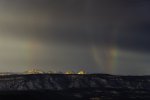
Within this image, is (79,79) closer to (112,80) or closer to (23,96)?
(112,80)

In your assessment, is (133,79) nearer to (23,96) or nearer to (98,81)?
(98,81)

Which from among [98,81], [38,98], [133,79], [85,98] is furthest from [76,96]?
[133,79]

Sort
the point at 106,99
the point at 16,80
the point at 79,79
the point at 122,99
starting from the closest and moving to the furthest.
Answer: the point at 106,99 < the point at 122,99 < the point at 16,80 < the point at 79,79

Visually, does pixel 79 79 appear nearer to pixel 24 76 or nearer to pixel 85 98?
pixel 24 76

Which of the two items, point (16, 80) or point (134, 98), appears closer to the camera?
point (134, 98)

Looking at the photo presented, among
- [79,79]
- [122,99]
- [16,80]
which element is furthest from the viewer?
[79,79]

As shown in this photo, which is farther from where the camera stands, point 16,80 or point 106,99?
point 16,80

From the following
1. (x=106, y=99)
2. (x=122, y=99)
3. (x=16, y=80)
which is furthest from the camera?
(x=16, y=80)

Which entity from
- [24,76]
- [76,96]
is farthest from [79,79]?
[76,96]

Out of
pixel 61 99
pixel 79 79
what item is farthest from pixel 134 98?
pixel 79 79
